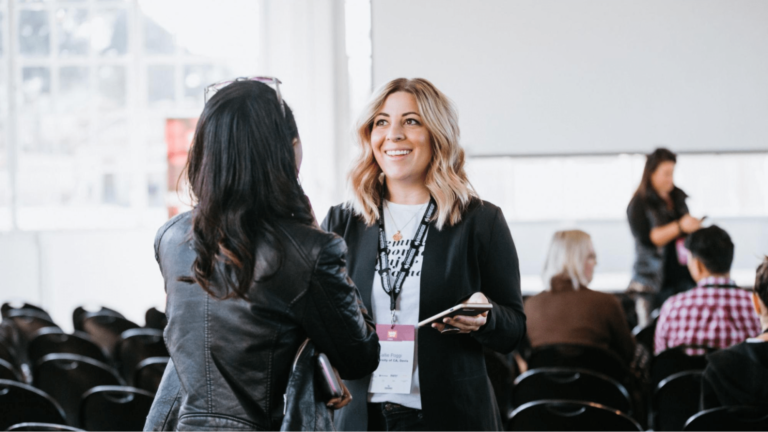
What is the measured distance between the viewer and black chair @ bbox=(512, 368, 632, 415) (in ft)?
9.69

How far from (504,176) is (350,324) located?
5904 mm

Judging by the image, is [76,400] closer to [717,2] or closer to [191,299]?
[191,299]

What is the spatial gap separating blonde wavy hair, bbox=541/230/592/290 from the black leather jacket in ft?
8.29

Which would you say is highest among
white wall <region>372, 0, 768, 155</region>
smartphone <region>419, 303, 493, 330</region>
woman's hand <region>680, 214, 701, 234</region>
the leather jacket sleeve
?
white wall <region>372, 0, 768, 155</region>

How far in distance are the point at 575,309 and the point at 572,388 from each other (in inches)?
24.0

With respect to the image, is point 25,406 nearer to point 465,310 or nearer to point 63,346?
point 63,346

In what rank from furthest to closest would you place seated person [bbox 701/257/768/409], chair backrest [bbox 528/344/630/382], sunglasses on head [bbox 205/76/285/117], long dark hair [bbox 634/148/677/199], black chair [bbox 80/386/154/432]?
long dark hair [bbox 634/148/677/199] → chair backrest [bbox 528/344/630/382] → black chair [bbox 80/386/154/432] → seated person [bbox 701/257/768/409] → sunglasses on head [bbox 205/76/285/117]

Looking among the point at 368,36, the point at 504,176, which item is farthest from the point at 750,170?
the point at 368,36

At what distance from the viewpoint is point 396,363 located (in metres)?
1.79

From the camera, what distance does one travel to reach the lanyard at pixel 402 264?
1.86m

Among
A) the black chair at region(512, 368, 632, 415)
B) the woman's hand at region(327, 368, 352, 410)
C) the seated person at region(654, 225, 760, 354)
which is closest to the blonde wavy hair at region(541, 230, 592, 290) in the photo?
the seated person at region(654, 225, 760, 354)

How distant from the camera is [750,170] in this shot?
287 inches

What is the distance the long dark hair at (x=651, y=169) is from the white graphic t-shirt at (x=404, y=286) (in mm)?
4092

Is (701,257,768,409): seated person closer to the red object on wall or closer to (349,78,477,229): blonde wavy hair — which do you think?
(349,78,477,229): blonde wavy hair
